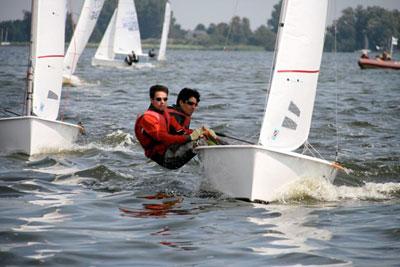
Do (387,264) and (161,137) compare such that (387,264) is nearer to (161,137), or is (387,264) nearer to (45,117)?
(161,137)

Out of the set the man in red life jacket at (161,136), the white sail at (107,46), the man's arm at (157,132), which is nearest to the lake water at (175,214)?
the man in red life jacket at (161,136)

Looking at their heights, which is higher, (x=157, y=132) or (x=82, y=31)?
(x=157, y=132)

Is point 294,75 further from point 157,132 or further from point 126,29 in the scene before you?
point 126,29

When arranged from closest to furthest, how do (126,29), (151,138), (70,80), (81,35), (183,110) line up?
(151,138) → (183,110) → (70,80) → (81,35) → (126,29)

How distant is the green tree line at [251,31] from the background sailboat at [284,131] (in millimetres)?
88379

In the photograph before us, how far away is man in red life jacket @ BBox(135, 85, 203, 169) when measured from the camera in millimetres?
8781

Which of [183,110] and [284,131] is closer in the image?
[284,131]

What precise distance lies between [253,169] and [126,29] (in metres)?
34.7

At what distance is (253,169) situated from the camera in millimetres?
7777

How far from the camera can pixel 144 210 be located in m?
7.73

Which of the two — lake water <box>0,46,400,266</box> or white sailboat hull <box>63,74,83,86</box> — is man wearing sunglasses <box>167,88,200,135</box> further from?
white sailboat hull <box>63,74,83,86</box>

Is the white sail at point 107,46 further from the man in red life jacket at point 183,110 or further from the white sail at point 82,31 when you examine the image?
the man in red life jacket at point 183,110

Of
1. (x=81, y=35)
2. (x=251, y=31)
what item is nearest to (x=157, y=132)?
(x=81, y=35)

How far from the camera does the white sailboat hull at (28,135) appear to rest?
35.6 ft
